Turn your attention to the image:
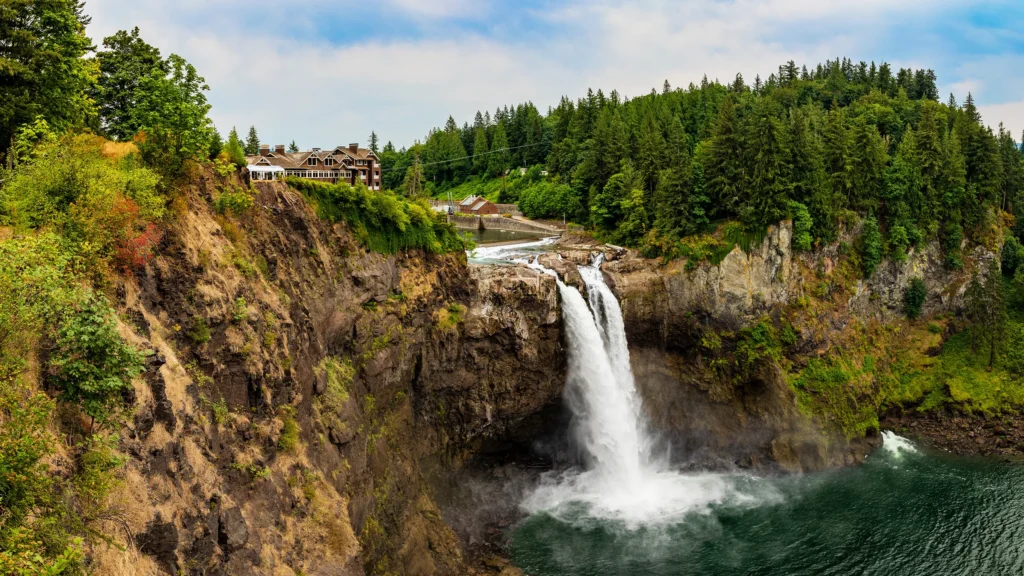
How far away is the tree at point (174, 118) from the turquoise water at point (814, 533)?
2561cm

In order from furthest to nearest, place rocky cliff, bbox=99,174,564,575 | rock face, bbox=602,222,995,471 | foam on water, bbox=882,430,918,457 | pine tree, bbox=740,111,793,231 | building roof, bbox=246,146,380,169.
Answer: building roof, bbox=246,146,380,169 < pine tree, bbox=740,111,793,231 < foam on water, bbox=882,430,918,457 < rock face, bbox=602,222,995,471 < rocky cliff, bbox=99,174,564,575

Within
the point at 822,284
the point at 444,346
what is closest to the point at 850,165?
the point at 822,284

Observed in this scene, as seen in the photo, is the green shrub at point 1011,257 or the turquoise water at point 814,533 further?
the green shrub at point 1011,257

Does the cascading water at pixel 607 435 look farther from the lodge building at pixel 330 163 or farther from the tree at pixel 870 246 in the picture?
the tree at pixel 870 246

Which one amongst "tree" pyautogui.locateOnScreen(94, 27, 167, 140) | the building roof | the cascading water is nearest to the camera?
"tree" pyautogui.locateOnScreen(94, 27, 167, 140)

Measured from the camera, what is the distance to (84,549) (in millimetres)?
15141

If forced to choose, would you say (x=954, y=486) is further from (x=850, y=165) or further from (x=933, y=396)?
(x=850, y=165)

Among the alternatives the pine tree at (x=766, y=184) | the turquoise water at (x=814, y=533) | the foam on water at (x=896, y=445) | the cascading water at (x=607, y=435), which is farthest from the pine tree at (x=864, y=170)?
the cascading water at (x=607, y=435)

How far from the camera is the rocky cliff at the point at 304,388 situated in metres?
20.5

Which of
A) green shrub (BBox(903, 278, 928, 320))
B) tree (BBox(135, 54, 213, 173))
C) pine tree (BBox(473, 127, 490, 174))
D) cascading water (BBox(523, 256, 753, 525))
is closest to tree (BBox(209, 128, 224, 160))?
tree (BBox(135, 54, 213, 173))

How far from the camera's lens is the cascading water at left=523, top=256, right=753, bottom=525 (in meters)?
42.0

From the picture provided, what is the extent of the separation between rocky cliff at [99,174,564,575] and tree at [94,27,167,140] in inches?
359

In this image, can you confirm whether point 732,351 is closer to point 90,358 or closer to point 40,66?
point 90,358

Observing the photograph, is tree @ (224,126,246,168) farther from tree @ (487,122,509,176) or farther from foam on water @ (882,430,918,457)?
tree @ (487,122,509,176)
